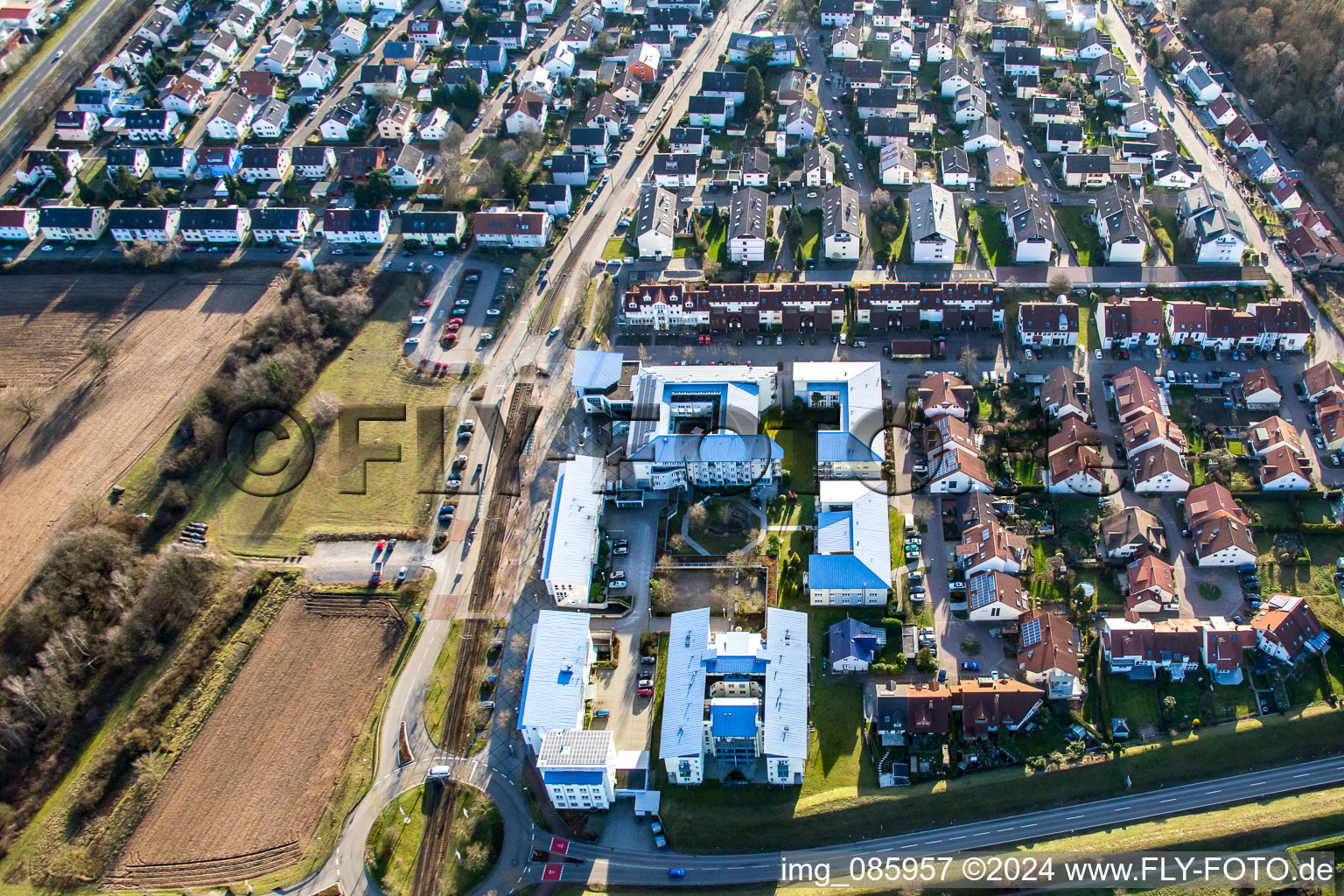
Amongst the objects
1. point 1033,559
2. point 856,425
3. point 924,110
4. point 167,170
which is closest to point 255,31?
point 167,170

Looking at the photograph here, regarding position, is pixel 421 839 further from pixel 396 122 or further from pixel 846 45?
pixel 846 45

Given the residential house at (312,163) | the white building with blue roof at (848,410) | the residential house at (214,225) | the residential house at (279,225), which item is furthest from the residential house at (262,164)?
the white building with blue roof at (848,410)

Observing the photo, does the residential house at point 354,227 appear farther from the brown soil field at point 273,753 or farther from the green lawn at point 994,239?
the green lawn at point 994,239

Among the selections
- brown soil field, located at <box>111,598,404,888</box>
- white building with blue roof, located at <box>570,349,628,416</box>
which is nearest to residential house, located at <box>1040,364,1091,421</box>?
white building with blue roof, located at <box>570,349,628,416</box>

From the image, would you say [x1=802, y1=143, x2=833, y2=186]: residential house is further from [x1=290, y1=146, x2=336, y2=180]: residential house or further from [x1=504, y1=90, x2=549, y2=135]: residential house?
[x1=290, y1=146, x2=336, y2=180]: residential house

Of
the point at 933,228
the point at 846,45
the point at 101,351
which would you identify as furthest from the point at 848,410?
the point at 101,351

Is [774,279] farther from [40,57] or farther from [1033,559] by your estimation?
[40,57]
